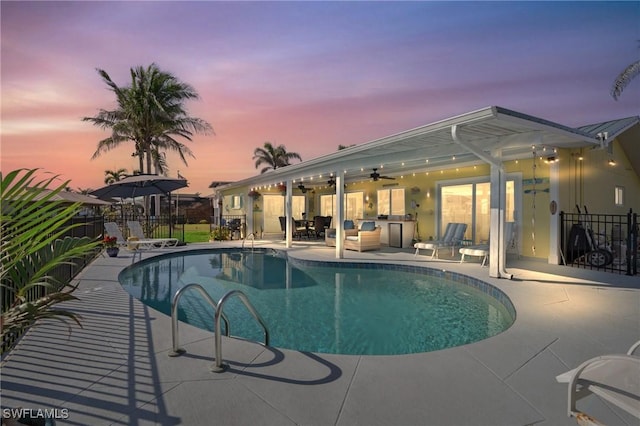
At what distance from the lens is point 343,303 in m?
6.28

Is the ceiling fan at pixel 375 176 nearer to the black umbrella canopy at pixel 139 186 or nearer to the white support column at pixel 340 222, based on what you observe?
the white support column at pixel 340 222

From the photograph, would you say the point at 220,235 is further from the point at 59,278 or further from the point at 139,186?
the point at 59,278

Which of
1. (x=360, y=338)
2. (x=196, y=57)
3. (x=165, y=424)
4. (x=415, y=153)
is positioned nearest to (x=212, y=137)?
(x=196, y=57)

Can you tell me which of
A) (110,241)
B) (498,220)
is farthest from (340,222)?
(110,241)

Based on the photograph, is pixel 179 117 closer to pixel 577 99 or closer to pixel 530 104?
pixel 530 104

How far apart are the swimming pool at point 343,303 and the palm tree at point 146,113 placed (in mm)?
11515

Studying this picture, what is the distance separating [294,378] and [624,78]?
1435cm

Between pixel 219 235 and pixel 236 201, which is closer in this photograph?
pixel 219 235

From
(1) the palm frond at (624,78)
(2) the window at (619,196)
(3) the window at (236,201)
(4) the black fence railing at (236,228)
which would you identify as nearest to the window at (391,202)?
(2) the window at (619,196)

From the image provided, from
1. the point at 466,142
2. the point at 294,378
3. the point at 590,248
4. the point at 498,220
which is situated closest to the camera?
the point at 294,378

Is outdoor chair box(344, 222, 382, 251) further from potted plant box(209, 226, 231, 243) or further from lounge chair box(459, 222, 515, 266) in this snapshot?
potted plant box(209, 226, 231, 243)

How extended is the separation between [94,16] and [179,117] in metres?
16.4

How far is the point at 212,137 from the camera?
73.9 ft

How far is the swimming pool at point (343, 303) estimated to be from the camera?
468 cm
